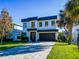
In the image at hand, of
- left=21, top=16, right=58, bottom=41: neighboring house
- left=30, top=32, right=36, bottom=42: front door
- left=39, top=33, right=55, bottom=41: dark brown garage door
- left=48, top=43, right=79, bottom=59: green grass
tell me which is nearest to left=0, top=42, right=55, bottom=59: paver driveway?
left=48, top=43, right=79, bottom=59: green grass

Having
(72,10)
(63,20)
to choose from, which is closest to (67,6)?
(72,10)

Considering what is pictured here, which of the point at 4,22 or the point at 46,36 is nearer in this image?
the point at 4,22

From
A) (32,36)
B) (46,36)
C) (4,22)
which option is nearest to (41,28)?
(46,36)

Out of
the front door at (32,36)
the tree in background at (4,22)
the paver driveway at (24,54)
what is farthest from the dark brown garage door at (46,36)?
the paver driveway at (24,54)

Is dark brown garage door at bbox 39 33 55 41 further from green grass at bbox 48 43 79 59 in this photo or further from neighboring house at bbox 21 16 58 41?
green grass at bbox 48 43 79 59

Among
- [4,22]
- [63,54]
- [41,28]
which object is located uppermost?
[4,22]

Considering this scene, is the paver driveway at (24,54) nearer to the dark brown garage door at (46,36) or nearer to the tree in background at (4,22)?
the tree in background at (4,22)

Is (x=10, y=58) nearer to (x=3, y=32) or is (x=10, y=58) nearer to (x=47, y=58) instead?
(x=47, y=58)

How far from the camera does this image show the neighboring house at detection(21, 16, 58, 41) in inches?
1911

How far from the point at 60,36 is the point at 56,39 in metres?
1.50

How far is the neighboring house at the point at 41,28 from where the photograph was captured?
48.5m

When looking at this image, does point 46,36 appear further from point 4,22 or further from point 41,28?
point 4,22

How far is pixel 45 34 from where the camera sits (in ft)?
164

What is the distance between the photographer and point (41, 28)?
1978 inches
